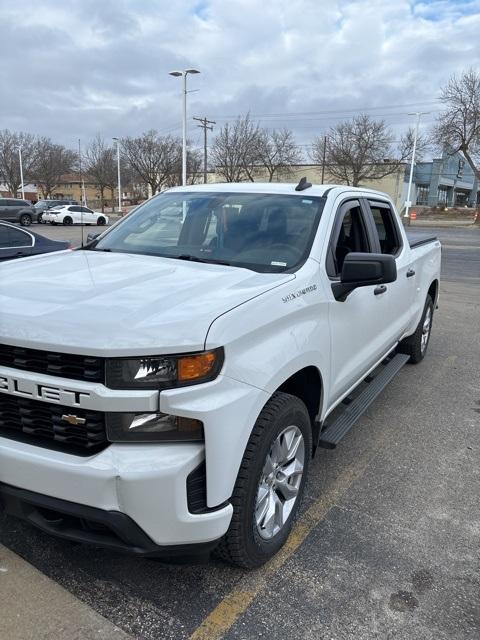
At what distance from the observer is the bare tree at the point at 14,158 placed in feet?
214

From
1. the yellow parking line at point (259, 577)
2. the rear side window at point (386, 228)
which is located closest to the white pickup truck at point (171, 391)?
the yellow parking line at point (259, 577)

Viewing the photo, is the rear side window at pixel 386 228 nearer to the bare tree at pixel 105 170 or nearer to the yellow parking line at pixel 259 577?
the yellow parking line at pixel 259 577

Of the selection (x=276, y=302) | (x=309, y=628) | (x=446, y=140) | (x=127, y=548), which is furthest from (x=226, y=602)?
(x=446, y=140)

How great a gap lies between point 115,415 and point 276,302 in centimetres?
90

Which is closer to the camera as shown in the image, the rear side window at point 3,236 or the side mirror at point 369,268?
the side mirror at point 369,268

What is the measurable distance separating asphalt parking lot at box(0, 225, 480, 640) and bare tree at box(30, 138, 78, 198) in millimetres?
70017

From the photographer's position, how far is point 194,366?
6.72ft

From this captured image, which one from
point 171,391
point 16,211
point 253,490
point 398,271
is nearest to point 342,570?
point 253,490

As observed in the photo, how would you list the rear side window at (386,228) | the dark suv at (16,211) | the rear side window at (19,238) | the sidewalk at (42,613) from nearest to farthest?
1. the sidewalk at (42,613)
2. the rear side window at (386,228)
3. the rear side window at (19,238)
4. the dark suv at (16,211)

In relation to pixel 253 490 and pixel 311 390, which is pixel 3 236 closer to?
pixel 311 390

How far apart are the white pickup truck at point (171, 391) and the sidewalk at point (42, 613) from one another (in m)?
0.44

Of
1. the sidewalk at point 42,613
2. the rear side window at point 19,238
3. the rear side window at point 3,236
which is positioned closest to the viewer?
the sidewalk at point 42,613

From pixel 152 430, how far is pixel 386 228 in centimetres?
334

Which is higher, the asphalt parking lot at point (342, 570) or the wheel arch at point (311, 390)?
the wheel arch at point (311, 390)
